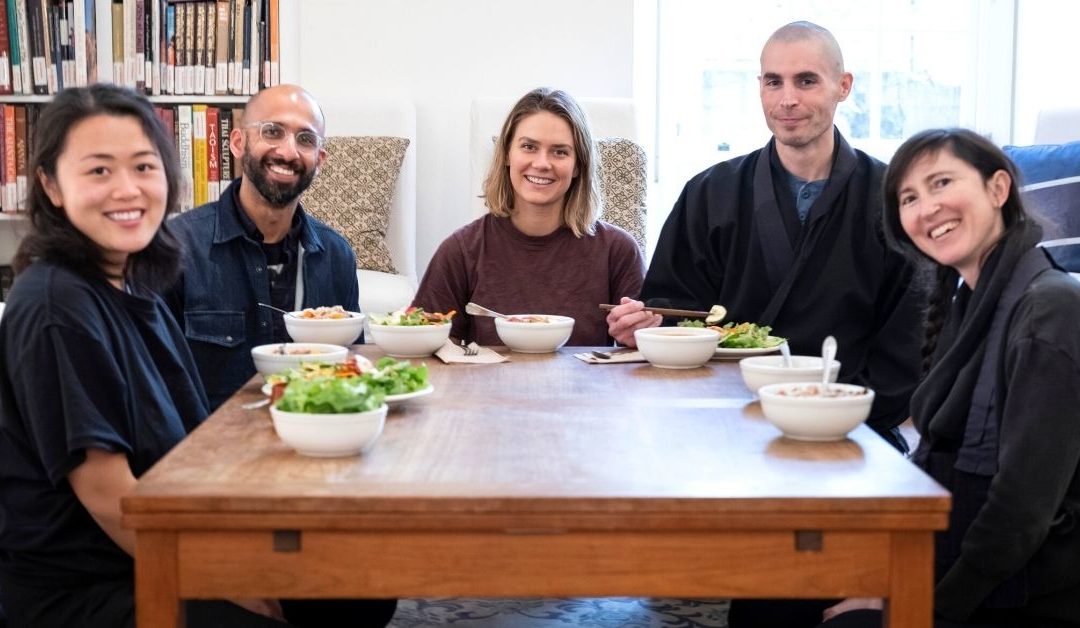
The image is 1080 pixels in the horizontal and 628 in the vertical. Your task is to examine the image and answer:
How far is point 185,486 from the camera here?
4.48ft

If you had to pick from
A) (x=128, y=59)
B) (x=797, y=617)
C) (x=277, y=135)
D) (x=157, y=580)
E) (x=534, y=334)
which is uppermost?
(x=128, y=59)

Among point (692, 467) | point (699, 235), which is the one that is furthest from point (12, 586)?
point (699, 235)

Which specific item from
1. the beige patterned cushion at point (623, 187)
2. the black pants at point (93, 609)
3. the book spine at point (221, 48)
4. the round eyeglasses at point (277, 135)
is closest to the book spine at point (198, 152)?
the book spine at point (221, 48)

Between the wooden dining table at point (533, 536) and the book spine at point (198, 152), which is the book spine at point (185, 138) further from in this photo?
the wooden dining table at point (533, 536)

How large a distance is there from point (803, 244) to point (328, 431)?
1.52m

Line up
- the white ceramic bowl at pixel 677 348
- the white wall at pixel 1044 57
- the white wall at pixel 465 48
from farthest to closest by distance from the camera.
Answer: the white wall at pixel 1044 57
the white wall at pixel 465 48
the white ceramic bowl at pixel 677 348

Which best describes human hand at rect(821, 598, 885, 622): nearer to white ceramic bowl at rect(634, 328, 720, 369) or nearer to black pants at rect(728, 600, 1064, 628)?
black pants at rect(728, 600, 1064, 628)

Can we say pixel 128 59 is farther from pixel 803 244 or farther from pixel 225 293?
pixel 803 244

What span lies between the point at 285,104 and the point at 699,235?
0.98 m

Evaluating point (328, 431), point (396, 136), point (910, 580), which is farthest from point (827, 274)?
point (396, 136)

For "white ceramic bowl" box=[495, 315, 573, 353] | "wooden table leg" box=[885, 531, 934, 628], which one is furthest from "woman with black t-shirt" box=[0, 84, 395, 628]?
"wooden table leg" box=[885, 531, 934, 628]

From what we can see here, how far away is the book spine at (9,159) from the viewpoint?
15.0ft

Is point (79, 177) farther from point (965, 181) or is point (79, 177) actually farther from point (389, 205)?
point (389, 205)

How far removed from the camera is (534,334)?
2402 millimetres
